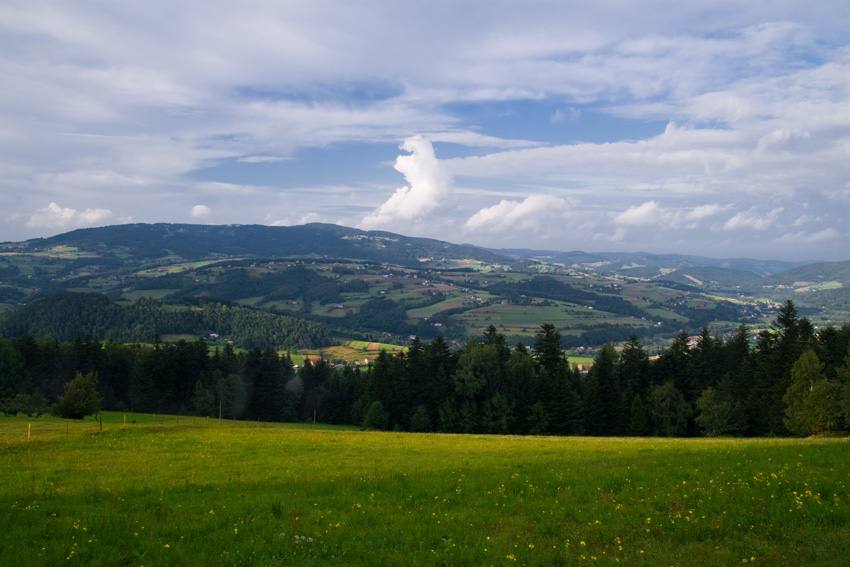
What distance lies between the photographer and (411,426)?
6003 cm

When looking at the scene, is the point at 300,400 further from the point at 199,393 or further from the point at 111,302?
the point at 111,302

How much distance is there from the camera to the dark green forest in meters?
49.3

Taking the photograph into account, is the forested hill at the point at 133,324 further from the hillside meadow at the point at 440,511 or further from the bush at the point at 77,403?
the hillside meadow at the point at 440,511

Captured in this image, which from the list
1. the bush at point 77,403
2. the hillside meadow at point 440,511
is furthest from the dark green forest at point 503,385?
the hillside meadow at point 440,511

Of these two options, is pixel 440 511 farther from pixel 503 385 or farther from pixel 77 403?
pixel 503 385

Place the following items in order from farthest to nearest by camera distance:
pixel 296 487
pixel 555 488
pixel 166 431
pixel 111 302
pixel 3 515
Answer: pixel 111 302, pixel 166 431, pixel 296 487, pixel 555 488, pixel 3 515

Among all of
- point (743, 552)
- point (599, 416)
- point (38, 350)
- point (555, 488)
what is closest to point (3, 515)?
point (555, 488)

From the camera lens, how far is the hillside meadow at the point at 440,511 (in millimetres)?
9383

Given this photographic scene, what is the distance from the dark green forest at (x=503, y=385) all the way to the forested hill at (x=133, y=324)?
10693 centimetres

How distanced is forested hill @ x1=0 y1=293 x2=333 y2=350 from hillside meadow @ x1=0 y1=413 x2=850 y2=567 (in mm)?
171516

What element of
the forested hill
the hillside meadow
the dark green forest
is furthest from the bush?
the forested hill

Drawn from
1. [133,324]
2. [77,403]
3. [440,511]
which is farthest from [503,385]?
[133,324]

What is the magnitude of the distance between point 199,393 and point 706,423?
209 ft

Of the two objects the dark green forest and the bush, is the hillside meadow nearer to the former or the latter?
the bush
